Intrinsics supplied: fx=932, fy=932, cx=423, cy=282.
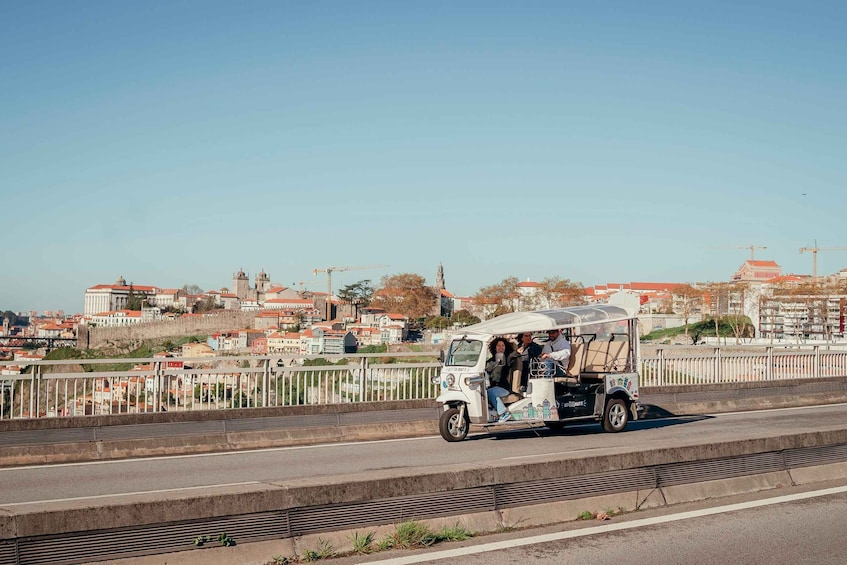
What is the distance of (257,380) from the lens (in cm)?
1858

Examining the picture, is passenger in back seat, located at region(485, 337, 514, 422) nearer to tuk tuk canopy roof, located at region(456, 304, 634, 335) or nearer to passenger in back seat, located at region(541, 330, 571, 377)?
tuk tuk canopy roof, located at region(456, 304, 634, 335)

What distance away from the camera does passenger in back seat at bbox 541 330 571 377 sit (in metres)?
16.6

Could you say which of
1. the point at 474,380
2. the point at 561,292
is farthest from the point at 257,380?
the point at 561,292

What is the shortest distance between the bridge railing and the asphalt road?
78.3 inches

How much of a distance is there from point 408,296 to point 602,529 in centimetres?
18127

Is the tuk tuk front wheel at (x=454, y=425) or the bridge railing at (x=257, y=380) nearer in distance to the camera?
the tuk tuk front wheel at (x=454, y=425)

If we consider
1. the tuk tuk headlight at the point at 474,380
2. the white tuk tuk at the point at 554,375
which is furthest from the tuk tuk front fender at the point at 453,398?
the tuk tuk headlight at the point at 474,380

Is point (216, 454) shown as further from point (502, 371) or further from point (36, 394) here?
point (502, 371)

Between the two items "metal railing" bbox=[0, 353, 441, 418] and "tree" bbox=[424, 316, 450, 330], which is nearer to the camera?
"metal railing" bbox=[0, 353, 441, 418]

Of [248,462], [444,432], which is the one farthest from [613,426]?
[248,462]

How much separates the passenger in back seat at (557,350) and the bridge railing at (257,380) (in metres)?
2.75

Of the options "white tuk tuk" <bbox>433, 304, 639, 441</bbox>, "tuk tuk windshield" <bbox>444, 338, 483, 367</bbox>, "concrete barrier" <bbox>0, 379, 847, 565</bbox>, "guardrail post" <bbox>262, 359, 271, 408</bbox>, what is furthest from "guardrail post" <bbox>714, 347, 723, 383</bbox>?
"concrete barrier" <bbox>0, 379, 847, 565</bbox>

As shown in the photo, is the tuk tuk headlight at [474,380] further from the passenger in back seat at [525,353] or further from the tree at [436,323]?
the tree at [436,323]

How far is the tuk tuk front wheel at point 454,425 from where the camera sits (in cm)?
1569
